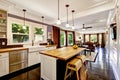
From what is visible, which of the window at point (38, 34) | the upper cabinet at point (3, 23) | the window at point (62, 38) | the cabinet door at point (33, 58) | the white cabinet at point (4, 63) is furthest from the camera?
the window at point (62, 38)

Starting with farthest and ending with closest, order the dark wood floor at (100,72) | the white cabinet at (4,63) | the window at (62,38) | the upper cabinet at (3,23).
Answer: the window at (62,38) → the upper cabinet at (3,23) → the dark wood floor at (100,72) → the white cabinet at (4,63)

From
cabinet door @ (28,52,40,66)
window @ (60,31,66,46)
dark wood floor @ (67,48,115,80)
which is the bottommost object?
dark wood floor @ (67,48,115,80)

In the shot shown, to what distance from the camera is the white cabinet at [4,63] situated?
2.60m

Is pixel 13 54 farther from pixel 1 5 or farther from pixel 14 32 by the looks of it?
pixel 1 5

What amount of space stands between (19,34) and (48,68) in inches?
104

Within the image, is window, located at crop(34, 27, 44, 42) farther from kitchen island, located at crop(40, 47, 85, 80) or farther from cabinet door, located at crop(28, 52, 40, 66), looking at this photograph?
kitchen island, located at crop(40, 47, 85, 80)

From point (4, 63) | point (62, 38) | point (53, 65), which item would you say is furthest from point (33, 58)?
point (62, 38)

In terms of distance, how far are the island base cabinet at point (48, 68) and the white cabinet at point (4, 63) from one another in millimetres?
1213

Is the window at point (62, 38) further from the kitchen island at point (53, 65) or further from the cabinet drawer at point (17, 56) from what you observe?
the kitchen island at point (53, 65)

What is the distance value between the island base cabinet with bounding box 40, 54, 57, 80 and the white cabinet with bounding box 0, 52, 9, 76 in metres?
1.21

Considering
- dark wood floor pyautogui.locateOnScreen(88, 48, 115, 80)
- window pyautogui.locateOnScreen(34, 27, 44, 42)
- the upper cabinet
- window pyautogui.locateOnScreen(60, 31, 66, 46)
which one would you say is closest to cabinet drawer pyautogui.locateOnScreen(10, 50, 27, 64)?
the upper cabinet

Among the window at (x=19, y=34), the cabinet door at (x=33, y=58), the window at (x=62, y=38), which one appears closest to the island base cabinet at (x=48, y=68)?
the cabinet door at (x=33, y=58)

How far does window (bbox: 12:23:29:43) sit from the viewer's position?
12.5ft

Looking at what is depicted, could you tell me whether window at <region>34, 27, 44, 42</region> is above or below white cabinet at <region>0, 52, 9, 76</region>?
above
